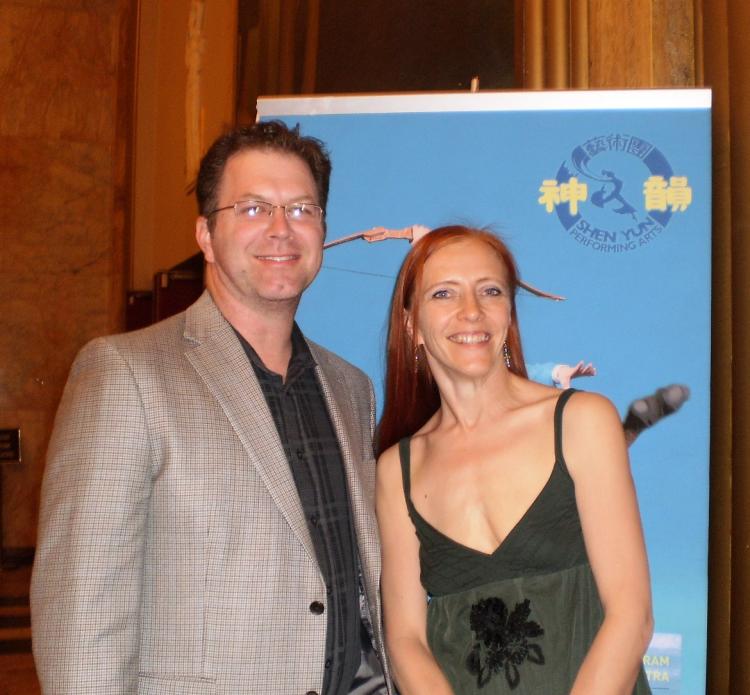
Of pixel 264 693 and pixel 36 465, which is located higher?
pixel 36 465

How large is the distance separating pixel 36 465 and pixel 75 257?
1.87m

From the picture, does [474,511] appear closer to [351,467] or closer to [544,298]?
[351,467]

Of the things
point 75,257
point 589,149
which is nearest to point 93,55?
point 75,257

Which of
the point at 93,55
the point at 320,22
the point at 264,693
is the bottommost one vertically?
the point at 264,693

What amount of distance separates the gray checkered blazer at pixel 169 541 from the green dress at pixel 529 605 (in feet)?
1.08

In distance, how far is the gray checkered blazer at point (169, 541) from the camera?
1.87m

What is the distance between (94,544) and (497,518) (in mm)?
875

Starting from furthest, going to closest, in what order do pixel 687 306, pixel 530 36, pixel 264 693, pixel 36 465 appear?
pixel 36 465, pixel 530 36, pixel 687 306, pixel 264 693

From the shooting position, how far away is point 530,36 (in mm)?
3814

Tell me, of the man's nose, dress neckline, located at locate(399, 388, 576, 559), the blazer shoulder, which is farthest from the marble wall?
dress neckline, located at locate(399, 388, 576, 559)

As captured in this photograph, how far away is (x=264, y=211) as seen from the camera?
2275mm

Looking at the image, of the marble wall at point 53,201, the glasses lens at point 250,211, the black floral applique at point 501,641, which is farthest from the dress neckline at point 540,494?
the marble wall at point 53,201

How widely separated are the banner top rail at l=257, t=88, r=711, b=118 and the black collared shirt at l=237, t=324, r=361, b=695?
888mm

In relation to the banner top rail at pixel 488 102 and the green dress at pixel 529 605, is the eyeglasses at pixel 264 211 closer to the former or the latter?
the banner top rail at pixel 488 102
